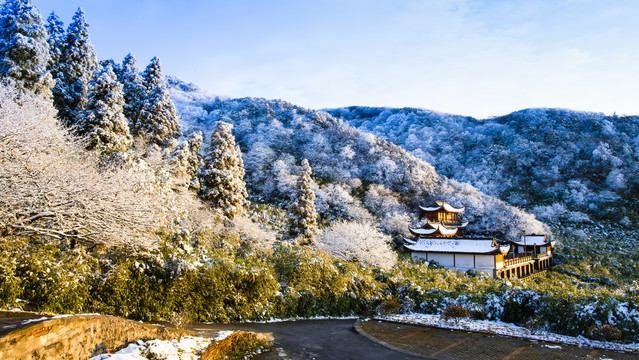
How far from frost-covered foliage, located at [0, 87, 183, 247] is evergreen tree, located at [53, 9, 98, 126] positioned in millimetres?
16779

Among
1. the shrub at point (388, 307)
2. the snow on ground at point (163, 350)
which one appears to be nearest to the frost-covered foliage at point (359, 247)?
the shrub at point (388, 307)

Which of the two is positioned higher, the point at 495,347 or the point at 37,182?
the point at 37,182

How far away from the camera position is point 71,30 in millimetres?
27609

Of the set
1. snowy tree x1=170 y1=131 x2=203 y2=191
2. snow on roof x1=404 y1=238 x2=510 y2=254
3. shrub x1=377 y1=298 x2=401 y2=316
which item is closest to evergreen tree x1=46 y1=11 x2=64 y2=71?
snowy tree x1=170 y1=131 x2=203 y2=191

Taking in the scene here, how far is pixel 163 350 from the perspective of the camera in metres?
6.11

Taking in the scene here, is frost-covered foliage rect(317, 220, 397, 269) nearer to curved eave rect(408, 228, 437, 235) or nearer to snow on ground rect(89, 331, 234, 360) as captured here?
curved eave rect(408, 228, 437, 235)

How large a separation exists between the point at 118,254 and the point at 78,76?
78.5 ft

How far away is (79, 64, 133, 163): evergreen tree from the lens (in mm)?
18219

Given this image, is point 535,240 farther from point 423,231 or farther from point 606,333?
point 606,333

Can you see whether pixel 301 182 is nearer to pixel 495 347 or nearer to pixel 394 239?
pixel 394 239

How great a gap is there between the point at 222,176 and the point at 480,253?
75.9 ft

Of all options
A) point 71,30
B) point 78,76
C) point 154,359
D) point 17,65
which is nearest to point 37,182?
point 154,359

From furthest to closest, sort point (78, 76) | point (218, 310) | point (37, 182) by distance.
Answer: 1. point (78, 76)
2. point (218, 310)
3. point (37, 182)

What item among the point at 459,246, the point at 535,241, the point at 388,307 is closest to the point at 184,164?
the point at 388,307
